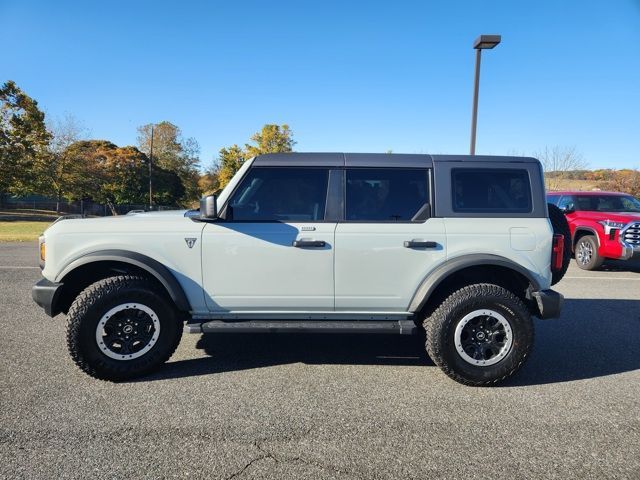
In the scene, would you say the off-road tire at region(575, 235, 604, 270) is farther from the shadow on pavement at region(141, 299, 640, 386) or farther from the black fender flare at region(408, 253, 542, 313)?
the black fender flare at region(408, 253, 542, 313)

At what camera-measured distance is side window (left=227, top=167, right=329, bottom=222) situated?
3631mm

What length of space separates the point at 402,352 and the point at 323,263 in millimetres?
1486

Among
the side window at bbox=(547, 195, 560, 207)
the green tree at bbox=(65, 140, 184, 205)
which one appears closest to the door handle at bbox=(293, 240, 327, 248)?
the side window at bbox=(547, 195, 560, 207)

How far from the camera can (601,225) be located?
361 inches

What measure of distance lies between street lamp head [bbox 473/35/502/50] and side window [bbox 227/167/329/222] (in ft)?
30.3

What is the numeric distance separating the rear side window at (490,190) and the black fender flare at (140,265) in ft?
8.31

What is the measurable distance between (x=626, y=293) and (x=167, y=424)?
7.72 meters

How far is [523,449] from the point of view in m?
2.58

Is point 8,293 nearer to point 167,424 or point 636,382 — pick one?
point 167,424

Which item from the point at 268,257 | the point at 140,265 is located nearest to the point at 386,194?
the point at 268,257

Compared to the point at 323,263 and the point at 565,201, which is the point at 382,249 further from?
the point at 565,201

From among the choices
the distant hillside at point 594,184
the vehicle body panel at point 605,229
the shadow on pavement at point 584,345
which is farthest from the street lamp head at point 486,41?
the distant hillside at point 594,184

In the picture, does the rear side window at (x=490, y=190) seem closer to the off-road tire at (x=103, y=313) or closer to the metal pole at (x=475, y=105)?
the off-road tire at (x=103, y=313)

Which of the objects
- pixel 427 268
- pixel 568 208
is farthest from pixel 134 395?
pixel 568 208
